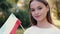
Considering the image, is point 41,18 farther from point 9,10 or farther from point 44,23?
point 9,10

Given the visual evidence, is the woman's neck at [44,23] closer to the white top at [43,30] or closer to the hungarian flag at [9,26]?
the white top at [43,30]

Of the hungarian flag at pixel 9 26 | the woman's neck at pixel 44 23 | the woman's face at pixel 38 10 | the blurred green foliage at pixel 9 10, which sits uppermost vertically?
the woman's face at pixel 38 10

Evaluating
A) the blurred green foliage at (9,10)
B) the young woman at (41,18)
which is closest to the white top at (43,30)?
the young woman at (41,18)

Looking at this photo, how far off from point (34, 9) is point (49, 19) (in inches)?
4.6

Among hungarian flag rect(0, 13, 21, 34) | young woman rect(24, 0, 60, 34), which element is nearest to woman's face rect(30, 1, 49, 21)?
young woman rect(24, 0, 60, 34)

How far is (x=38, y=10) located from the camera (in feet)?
3.62

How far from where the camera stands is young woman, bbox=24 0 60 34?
43.5 inches

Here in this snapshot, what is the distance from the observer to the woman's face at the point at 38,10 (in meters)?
1.10

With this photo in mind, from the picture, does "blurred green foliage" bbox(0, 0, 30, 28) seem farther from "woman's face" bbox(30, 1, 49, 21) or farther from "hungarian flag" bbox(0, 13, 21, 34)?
"woman's face" bbox(30, 1, 49, 21)

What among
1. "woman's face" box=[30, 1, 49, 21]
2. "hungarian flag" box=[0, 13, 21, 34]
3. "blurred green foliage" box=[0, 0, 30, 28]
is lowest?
"blurred green foliage" box=[0, 0, 30, 28]

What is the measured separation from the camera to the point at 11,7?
3219mm

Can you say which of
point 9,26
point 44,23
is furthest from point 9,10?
point 44,23

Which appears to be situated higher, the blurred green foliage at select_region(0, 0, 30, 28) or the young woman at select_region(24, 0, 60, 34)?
the young woman at select_region(24, 0, 60, 34)

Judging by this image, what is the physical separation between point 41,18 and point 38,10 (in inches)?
2.1
